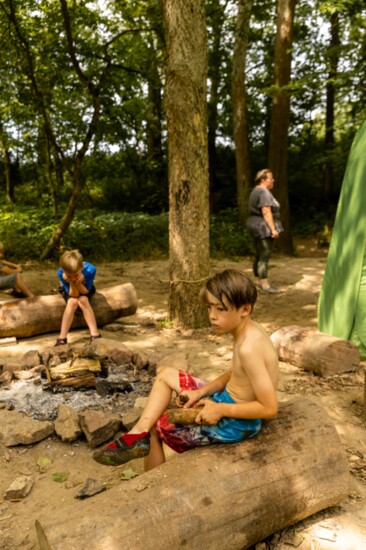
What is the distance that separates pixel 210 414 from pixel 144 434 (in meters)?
0.40

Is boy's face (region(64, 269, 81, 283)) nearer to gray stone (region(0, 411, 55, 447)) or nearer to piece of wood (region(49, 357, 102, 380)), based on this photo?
piece of wood (region(49, 357, 102, 380))

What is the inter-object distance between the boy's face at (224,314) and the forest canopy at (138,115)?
756cm

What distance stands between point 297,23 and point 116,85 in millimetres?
8602

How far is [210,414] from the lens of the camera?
7.75 feet

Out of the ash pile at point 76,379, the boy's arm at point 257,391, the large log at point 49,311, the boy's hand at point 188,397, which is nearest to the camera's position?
the boy's arm at point 257,391

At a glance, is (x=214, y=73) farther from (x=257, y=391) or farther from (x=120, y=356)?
(x=257, y=391)

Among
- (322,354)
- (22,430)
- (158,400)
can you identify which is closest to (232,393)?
(158,400)

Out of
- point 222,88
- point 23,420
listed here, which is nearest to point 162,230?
point 222,88

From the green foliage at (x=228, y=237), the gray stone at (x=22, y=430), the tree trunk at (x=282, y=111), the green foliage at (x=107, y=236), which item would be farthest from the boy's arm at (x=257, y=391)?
the tree trunk at (x=282, y=111)

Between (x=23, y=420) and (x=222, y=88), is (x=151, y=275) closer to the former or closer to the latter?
(x=23, y=420)

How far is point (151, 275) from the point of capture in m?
9.44

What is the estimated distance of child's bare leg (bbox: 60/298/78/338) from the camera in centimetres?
536

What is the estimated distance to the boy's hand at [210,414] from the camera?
2354 millimetres

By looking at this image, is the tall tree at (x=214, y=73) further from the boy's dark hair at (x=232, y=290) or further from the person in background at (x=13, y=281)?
the boy's dark hair at (x=232, y=290)
